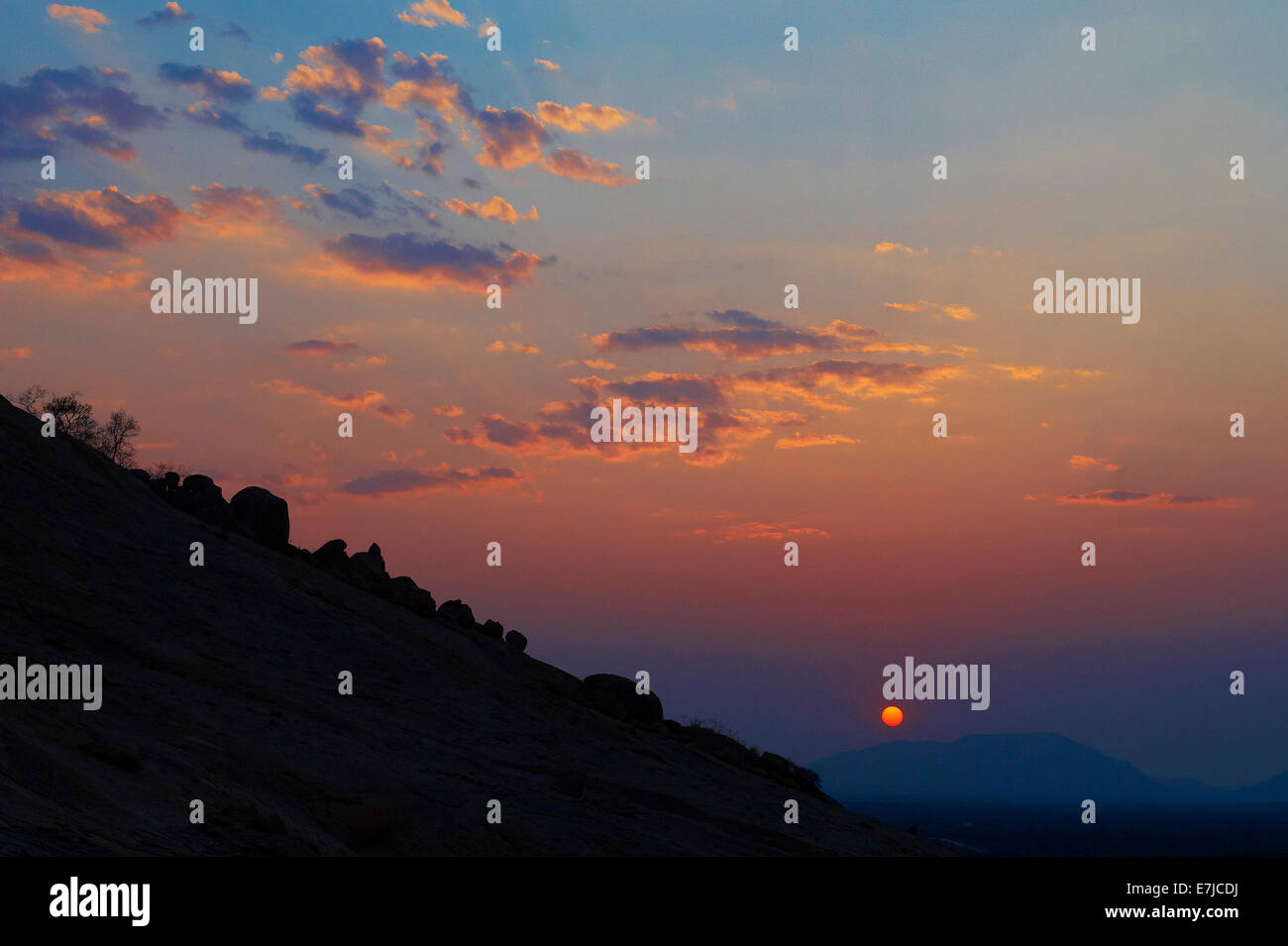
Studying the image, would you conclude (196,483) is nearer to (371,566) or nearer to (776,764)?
(371,566)

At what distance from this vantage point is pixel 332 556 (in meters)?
49.9

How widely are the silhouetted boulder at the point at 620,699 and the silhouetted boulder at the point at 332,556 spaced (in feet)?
38.2

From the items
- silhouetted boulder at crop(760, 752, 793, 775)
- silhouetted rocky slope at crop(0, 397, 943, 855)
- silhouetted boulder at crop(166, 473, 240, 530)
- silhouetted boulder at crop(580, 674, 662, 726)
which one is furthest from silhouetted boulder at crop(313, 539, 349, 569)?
silhouetted boulder at crop(760, 752, 793, 775)

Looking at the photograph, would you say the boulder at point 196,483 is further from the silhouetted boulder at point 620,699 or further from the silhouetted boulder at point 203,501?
the silhouetted boulder at point 620,699

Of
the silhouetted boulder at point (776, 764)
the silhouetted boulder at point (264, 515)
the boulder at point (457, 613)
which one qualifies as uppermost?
the silhouetted boulder at point (264, 515)

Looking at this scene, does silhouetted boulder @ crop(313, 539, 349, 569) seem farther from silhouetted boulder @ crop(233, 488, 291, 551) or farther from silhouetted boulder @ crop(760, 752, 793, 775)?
silhouetted boulder @ crop(760, 752, 793, 775)

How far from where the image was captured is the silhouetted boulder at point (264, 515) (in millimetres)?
47344

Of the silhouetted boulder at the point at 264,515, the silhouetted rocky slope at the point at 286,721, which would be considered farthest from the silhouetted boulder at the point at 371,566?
the silhouetted boulder at the point at 264,515

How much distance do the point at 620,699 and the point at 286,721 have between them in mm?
21240
